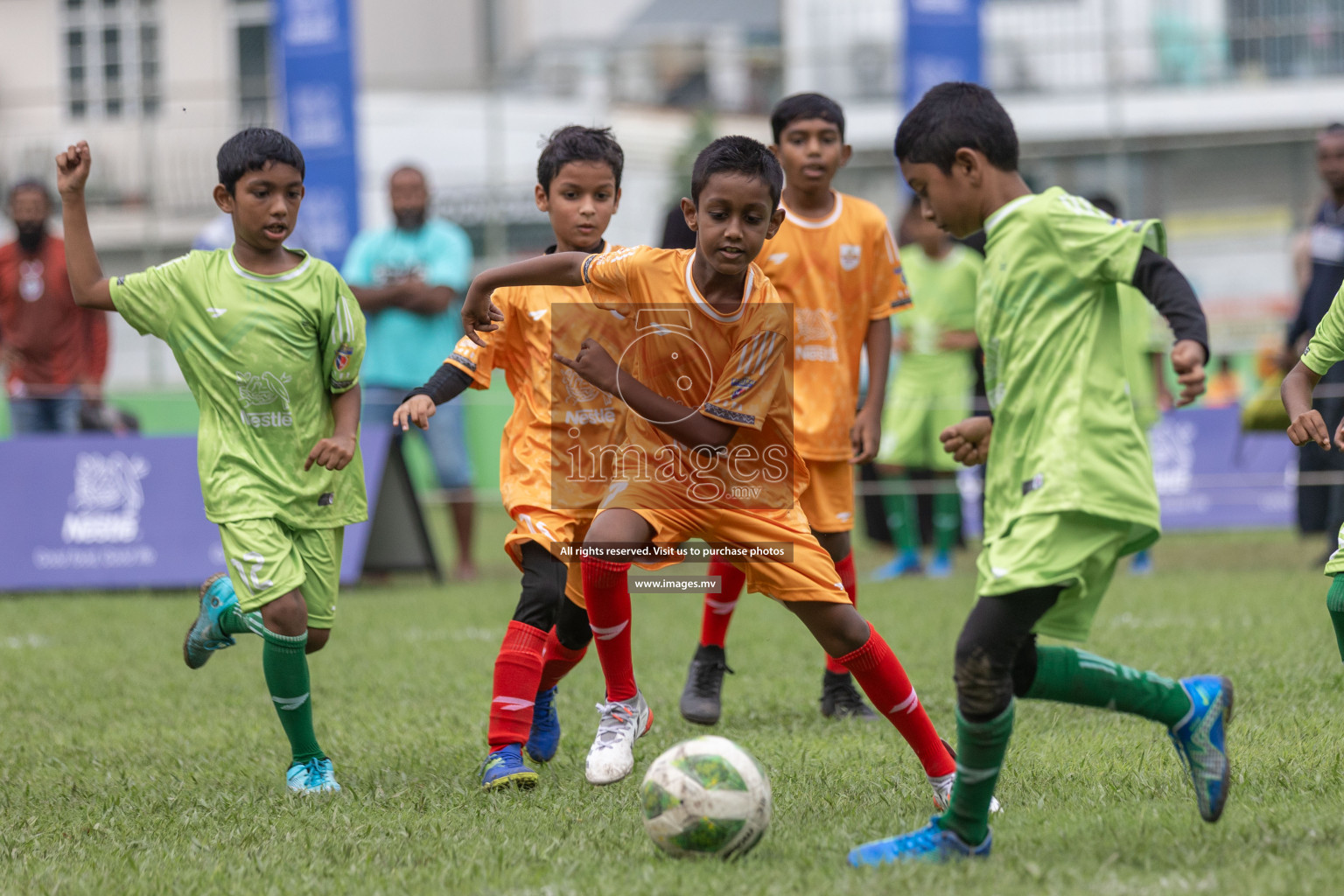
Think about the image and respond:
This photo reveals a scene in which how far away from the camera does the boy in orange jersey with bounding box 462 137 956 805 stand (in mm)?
3914

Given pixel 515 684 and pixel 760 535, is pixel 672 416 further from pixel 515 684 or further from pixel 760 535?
pixel 515 684

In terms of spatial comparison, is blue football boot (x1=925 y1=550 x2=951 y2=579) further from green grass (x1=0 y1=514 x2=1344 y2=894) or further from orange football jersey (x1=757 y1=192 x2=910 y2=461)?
orange football jersey (x1=757 y1=192 x2=910 y2=461)

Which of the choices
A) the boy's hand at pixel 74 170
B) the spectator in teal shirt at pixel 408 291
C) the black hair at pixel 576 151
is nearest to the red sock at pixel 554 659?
the black hair at pixel 576 151

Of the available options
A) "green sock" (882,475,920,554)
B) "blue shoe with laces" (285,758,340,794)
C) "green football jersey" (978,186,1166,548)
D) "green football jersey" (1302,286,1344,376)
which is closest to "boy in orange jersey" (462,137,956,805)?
"green football jersey" (978,186,1166,548)

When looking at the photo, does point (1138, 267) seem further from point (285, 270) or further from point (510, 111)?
point (510, 111)

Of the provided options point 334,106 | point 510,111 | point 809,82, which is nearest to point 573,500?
point 334,106

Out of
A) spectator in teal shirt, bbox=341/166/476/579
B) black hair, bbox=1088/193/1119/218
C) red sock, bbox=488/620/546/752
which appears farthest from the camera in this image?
spectator in teal shirt, bbox=341/166/476/579

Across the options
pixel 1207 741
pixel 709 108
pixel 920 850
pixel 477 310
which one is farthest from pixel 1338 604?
pixel 709 108

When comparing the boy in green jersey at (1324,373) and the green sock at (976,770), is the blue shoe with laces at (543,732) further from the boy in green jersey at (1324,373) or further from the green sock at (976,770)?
the boy in green jersey at (1324,373)

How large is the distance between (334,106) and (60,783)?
1018cm

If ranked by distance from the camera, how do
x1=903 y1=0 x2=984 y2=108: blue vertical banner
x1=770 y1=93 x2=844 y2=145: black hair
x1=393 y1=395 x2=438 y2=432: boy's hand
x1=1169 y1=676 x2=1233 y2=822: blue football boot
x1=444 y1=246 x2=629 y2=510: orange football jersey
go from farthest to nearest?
1. x1=903 y1=0 x2=984 y2=108: blue vertical banner
2. x1=770 y1=93 x2=844 y2=145: black hair
3. x1=444 y1=246 x2=629 y2=510: orange football jersey
4. x1=393 y1=395 x2=438 y2=432: boy's hand
5. x1=1169 y1=676 x2=1233 y2=822: blue football boot

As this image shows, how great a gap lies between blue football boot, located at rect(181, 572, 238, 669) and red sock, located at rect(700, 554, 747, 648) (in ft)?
5.35

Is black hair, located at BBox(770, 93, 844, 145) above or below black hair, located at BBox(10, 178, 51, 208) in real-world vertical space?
below

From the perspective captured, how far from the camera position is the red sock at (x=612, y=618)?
4238 millimetres
